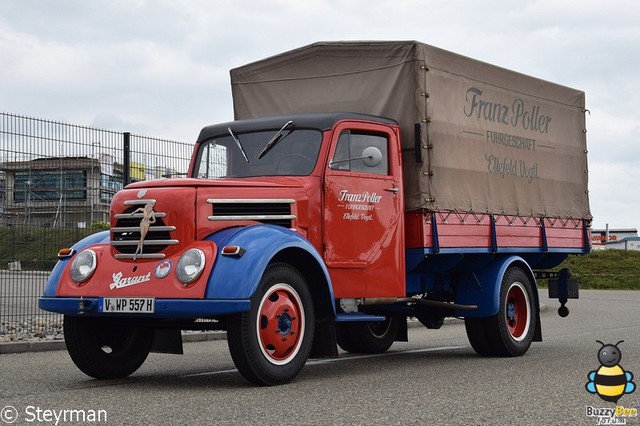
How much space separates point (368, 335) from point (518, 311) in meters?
1.88

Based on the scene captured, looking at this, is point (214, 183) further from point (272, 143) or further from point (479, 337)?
point (479, 337)

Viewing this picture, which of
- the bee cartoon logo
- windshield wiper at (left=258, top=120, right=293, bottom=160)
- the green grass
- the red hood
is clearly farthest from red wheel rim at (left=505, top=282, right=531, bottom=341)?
the green grass

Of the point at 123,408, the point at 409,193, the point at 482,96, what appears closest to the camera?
the point at 123,408

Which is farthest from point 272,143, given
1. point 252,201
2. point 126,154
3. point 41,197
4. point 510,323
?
point 126,154

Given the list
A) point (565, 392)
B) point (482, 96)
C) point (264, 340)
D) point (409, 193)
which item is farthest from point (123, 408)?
point (482, 96)

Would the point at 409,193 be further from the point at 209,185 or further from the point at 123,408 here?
the point at 123,408

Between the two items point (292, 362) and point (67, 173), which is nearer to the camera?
point (292, 362)

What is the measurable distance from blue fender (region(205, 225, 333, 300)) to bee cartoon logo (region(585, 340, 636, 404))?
2.71 m

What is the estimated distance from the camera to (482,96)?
39.3 feet

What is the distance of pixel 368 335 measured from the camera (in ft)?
40.1

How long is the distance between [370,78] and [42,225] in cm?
583

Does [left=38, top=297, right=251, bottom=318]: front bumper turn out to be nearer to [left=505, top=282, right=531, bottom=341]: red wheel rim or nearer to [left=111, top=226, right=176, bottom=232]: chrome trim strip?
[left=111, top=226, right=176, bottom=232]: chrome trim strip

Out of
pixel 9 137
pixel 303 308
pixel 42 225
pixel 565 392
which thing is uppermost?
pixel 9 137

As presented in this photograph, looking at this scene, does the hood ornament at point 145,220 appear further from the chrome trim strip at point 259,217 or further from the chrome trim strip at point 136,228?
the chrome trim strip at point 259,217
